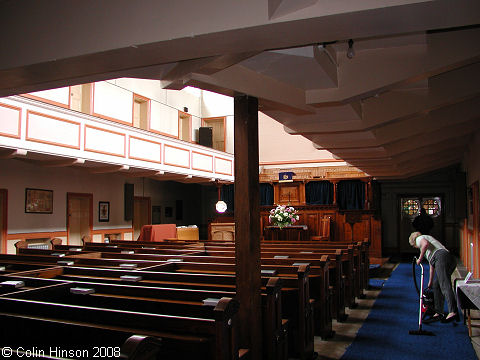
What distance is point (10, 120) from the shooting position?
7.04 m

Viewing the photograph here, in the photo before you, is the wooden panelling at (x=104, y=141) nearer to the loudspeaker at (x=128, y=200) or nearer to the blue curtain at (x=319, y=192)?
the loudspeaker at (x=128, y=200)

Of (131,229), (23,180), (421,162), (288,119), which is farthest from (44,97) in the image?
(421,162)

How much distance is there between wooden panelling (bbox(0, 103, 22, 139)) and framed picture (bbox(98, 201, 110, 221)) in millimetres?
4389

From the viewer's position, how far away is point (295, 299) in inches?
160

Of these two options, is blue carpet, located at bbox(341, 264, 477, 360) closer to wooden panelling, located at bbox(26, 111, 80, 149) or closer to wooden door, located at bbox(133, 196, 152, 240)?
wooden panelling, located at bbox(26, 111, 80, 149)

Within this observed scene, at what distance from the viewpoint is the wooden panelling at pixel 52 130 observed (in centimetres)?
745

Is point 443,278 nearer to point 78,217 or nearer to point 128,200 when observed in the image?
point 78,217

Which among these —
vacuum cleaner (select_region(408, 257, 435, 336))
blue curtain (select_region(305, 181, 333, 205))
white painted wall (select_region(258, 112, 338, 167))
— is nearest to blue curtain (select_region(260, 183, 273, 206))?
blue curtain (select_region(305, 181, 333, 205))

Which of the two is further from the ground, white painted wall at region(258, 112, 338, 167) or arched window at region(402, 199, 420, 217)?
white painted wall at region(258, 112, 338, 167)

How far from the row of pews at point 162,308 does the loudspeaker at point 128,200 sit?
6.27m

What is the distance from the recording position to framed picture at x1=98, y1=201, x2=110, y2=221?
1126 cm

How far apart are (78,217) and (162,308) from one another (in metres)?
8.60

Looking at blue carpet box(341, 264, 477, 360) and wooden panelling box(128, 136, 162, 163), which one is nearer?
blue carpet box(341, 264, 477, 360)

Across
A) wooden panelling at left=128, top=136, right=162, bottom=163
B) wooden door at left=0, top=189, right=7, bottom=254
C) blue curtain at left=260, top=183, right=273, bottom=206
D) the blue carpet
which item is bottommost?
the blue carpet
